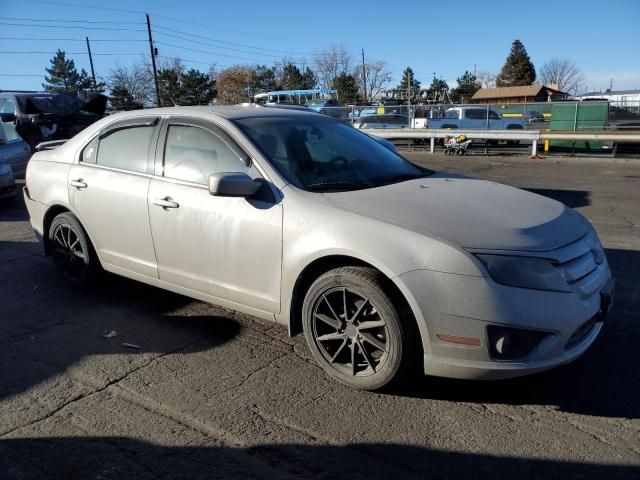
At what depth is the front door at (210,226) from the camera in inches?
141

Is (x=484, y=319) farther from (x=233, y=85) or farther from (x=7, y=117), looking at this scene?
(x=233, y=85)

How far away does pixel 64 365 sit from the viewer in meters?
3.74

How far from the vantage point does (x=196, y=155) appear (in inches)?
161

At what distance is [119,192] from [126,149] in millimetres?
402

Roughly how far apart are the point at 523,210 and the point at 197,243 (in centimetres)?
221

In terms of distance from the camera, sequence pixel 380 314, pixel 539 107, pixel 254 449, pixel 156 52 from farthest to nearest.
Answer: pixel 156 52 → pixel 539 107 → pixel 380 314 → pixel 254 449

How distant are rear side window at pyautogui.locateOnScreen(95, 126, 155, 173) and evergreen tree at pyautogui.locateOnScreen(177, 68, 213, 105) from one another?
52773mm

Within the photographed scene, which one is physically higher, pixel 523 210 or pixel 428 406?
pixel 523 210

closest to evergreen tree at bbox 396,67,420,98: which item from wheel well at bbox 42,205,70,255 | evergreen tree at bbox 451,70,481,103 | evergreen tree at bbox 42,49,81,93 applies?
evergreen tree at bbox 451,70,481,103

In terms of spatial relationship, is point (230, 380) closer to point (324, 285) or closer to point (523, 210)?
point (324, 285)

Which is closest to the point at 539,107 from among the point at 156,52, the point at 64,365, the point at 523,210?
the point at 523,210

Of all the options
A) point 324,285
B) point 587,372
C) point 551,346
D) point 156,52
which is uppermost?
point 156,52

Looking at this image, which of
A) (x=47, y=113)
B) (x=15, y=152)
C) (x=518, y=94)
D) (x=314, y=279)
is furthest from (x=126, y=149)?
(x=518, y=94)

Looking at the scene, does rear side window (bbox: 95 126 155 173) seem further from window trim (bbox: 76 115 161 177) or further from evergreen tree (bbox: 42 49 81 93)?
evergreen tree (bbox: 42 49 81 93)
